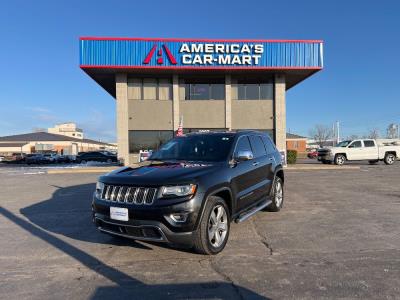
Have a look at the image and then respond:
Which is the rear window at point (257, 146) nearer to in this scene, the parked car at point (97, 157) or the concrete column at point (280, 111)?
the concrete column at point (280, 111)

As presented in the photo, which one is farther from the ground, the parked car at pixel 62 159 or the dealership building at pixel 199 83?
the dealership building at pixel 199 83

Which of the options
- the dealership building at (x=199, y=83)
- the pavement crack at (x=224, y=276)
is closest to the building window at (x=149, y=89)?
the dealership building at (x=199, y=83)

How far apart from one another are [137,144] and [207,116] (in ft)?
18.6

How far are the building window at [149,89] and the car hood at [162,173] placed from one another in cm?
2150

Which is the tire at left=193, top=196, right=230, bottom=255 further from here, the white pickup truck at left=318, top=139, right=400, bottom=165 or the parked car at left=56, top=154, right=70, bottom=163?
the parked car at left=56, top=154, right=70, bottom=163

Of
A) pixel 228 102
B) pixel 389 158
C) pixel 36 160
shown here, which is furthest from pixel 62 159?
pixel 389 158

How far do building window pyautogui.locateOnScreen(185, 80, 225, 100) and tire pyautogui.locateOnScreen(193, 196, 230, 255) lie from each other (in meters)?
22.1

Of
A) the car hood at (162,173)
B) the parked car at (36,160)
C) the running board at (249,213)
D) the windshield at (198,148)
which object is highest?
the windshield at (198,148)

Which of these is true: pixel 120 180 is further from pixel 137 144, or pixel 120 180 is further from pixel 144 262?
pixel 137 144

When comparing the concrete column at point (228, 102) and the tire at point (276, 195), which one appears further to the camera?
the concrete column at point (228, 102)

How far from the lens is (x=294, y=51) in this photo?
24.7m

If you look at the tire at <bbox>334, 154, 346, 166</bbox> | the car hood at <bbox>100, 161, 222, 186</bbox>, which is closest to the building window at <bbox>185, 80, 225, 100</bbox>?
the tire at <bbox>334, 154, 346, 166</bbox>

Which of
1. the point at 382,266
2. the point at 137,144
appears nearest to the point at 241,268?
the point at 382,266

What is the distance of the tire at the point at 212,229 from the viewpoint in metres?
4.70
